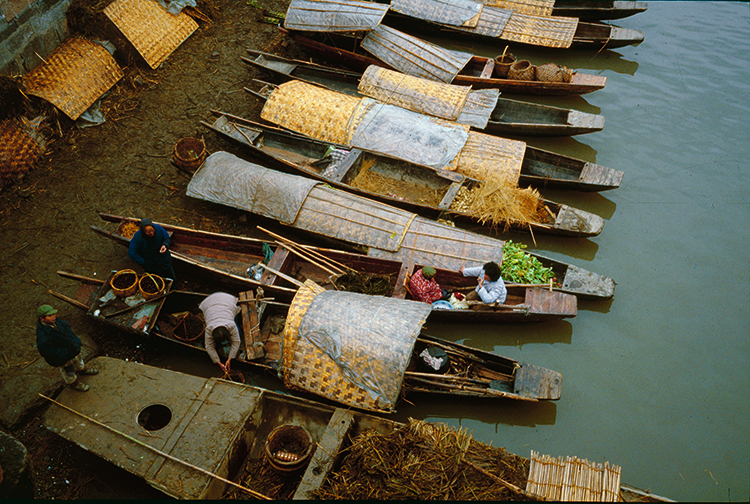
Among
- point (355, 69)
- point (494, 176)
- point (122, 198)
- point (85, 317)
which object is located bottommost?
point (85, 317)

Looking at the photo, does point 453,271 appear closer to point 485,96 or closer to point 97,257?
point 485,96

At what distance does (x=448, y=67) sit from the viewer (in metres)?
11.8

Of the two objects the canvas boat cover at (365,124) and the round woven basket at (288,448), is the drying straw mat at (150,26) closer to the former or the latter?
the canvas boat cover at (365,124)

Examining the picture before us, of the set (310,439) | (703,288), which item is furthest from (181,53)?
(703,288)

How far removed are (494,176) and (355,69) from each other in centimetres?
549

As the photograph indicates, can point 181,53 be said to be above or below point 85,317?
above

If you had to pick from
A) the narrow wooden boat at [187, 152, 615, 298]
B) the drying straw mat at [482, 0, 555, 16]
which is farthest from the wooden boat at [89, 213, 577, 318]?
the drying straw mat at [482, 0, 555, 16]

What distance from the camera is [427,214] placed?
9.48 m

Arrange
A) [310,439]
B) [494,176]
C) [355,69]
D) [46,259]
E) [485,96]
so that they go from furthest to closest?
[355,69] < [485,96] < [494,176] < [46,259] < [310,439]

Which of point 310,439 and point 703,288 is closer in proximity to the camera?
point 310,439

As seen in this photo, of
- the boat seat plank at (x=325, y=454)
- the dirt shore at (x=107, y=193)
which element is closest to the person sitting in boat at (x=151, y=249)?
the dirt shore at (x=107, y=193)

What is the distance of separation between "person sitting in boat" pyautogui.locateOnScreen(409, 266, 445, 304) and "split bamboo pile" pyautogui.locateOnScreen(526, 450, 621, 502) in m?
3.11

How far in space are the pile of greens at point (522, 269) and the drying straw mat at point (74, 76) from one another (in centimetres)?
1037

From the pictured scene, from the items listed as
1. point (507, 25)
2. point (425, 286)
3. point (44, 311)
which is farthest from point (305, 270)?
point (507, 25)
